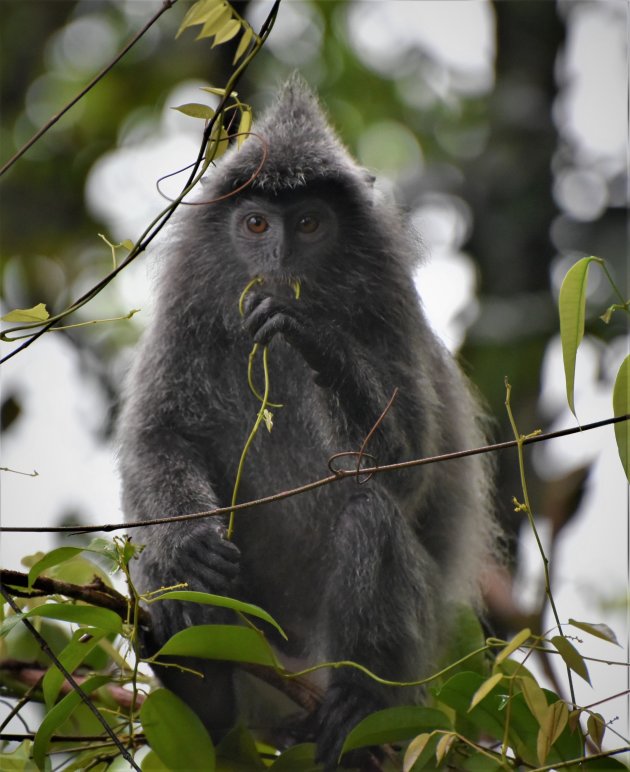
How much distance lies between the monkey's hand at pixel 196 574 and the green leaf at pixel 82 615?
0.81ft

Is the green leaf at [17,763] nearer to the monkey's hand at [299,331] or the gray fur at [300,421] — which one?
the gray fur at [300,421]

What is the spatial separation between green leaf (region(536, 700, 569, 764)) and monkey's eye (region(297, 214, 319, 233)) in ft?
2.95

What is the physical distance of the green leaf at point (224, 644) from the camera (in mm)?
1379

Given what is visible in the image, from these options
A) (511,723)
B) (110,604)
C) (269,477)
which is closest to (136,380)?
(269,477)

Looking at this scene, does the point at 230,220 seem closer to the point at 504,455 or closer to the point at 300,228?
the point at 300,228

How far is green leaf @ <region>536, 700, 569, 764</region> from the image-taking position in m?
1.25

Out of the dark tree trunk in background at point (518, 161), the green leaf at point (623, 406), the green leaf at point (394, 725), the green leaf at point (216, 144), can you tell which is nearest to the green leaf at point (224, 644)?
the green leaf at point (394, 725)

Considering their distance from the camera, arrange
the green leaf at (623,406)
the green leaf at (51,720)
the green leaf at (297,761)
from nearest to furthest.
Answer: the green leaf at (623,406) < the green leaf at (51,720) < the green leaf at (297,761)

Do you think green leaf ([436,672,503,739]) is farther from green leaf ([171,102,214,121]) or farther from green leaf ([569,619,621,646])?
green leaf ([171,102,214,121])

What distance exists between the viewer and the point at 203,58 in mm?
1776

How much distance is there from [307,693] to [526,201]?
3.91 ft

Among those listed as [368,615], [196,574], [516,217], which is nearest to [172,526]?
[196,574]

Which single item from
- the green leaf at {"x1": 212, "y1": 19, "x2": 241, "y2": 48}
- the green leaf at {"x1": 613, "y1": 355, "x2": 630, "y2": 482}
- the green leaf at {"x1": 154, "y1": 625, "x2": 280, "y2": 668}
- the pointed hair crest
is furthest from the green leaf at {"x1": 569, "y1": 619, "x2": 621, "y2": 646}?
the green leaf at {"x1": 212, "y1": 19, "x2": 241, "y2": 48}

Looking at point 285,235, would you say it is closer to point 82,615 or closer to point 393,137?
point 393,137
